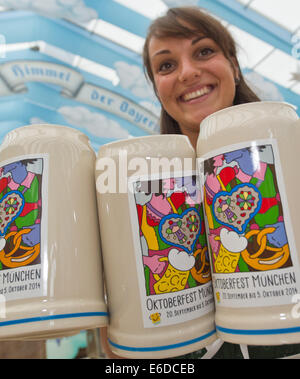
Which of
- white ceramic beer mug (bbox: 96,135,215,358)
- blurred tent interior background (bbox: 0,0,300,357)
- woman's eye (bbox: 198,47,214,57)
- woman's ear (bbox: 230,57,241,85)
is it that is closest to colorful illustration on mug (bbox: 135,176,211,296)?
white ceramic beer mug (bbox: 96,135,215,358)

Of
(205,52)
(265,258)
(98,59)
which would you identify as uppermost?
(98,59)

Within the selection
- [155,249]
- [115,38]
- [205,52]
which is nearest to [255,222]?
[155,249]

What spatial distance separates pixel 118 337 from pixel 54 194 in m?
0.20

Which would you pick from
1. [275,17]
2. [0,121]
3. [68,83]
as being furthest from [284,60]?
[0,121]

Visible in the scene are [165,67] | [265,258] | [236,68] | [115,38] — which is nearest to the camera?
[265,258]

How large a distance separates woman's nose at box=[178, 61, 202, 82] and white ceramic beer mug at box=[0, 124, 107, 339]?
0.43 m

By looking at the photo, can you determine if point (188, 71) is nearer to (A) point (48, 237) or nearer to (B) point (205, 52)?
(B) point (205, 52)

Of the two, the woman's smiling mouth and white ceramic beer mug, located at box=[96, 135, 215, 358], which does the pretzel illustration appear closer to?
white ceramic beer mug, located at box=[96, 135, 215, 358]

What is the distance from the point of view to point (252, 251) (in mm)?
370

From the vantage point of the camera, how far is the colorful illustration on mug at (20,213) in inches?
16.0

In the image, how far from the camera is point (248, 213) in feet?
1.23

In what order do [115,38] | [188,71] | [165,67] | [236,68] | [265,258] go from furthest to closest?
Result: 1. [115,38]
2. [236,68]
3. [165,67]
4. [188,71]
5. [265,258]

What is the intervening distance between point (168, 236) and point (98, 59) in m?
3.12
